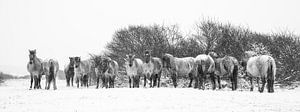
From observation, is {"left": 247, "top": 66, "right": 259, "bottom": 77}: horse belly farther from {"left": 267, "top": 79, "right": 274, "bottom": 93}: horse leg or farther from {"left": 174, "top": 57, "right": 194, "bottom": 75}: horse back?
{"left": 174, "top": 57, "right": 194, "bottom": 75}: horse back

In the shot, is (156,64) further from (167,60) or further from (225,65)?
(225,65)

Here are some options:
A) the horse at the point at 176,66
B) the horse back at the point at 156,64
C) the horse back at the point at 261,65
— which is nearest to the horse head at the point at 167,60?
the horse at the point at 176,66

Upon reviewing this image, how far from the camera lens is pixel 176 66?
992 inches

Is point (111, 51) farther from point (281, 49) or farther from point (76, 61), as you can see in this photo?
point (281, 49)

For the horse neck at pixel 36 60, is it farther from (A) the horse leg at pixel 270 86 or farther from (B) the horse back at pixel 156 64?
(A) the horse leg at pixel 270 86

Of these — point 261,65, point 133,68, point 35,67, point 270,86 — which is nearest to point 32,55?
point 35,67

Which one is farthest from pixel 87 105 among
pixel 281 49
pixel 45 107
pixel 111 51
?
pixel 111 51

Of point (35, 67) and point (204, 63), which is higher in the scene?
point (204, 63)

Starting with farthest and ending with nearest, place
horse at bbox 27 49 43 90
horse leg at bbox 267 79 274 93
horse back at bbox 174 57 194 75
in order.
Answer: horse back at bbox 174 57 194 75 → horse at bbox 27 49 43 90 → horse leg at bbox 267 79 274 93

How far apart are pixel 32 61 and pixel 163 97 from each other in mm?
11874

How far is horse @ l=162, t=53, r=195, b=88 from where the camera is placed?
25094mm

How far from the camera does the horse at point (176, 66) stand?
82.3ft

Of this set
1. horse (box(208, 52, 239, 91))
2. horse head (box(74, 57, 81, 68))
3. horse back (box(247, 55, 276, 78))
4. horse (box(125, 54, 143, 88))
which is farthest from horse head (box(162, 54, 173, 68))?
horse head (box(74, 57, 81, 68))

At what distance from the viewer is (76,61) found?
1176 inches
